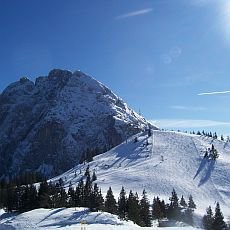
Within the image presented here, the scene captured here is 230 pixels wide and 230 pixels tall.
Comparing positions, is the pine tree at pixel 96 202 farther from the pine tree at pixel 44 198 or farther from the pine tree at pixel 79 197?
Result: the pine tree at pixel 44 198

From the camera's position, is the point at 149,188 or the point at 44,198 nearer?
the point at 44,198

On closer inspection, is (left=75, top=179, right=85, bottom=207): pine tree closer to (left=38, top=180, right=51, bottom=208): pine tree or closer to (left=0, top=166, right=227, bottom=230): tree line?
(left=0, top=166, right=227, bottom=230): tree line

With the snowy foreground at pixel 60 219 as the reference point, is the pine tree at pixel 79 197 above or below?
above

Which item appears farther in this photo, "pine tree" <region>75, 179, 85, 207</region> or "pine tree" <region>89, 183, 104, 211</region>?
"pine tree" <region>75, 179, 85, 207</region>

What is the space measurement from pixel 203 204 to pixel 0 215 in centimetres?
8201

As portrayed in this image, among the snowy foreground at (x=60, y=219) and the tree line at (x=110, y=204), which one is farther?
the tree line at (x=110, y=204)

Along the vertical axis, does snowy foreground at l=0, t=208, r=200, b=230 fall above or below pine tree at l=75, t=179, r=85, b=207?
below

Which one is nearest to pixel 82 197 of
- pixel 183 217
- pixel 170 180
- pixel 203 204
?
pixel 183 217

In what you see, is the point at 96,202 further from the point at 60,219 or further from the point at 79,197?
the point at 60,219

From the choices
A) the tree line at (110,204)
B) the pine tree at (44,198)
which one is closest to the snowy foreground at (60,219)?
the tree line at (110,204)

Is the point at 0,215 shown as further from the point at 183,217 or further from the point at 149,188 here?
the point at 149,188

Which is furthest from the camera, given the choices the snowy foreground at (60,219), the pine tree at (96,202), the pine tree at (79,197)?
the pine tree at (79,197)

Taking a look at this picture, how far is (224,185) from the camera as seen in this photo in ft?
635

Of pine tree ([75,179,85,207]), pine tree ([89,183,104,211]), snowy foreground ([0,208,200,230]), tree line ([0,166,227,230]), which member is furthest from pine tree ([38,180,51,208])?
snowy foreground ([0,208,200,230])
